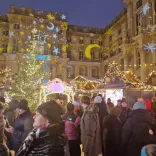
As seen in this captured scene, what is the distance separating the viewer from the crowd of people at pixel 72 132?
8.16 feet

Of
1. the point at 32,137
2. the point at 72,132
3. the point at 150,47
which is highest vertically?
the point at 150,47

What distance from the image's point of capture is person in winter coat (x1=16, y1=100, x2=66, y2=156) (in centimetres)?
246

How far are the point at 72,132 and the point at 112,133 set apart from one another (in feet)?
3.66

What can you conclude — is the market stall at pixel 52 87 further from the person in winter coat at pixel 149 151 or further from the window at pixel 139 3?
the window at pixel 139 3

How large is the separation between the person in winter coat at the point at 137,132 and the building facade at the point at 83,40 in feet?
62.5

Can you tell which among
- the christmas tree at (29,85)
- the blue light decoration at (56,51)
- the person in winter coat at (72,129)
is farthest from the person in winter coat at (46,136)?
the blue light decoration at (56,51)

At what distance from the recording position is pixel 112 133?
16.0 ft

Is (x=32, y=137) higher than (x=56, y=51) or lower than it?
lower

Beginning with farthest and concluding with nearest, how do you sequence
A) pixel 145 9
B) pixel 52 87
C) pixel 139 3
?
pixel 139 3
pixel 145 9
pixel 52 87

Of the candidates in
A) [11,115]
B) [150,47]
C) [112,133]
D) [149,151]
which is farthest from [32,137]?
[150,47]

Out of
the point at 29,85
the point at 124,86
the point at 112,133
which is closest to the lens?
the point at 112,133

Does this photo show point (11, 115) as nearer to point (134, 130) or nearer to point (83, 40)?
point (134, 130)

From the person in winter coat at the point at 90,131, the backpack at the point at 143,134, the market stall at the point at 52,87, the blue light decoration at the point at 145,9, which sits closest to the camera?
the backpack at the point at 143,134

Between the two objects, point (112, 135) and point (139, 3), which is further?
point (139, 3)
